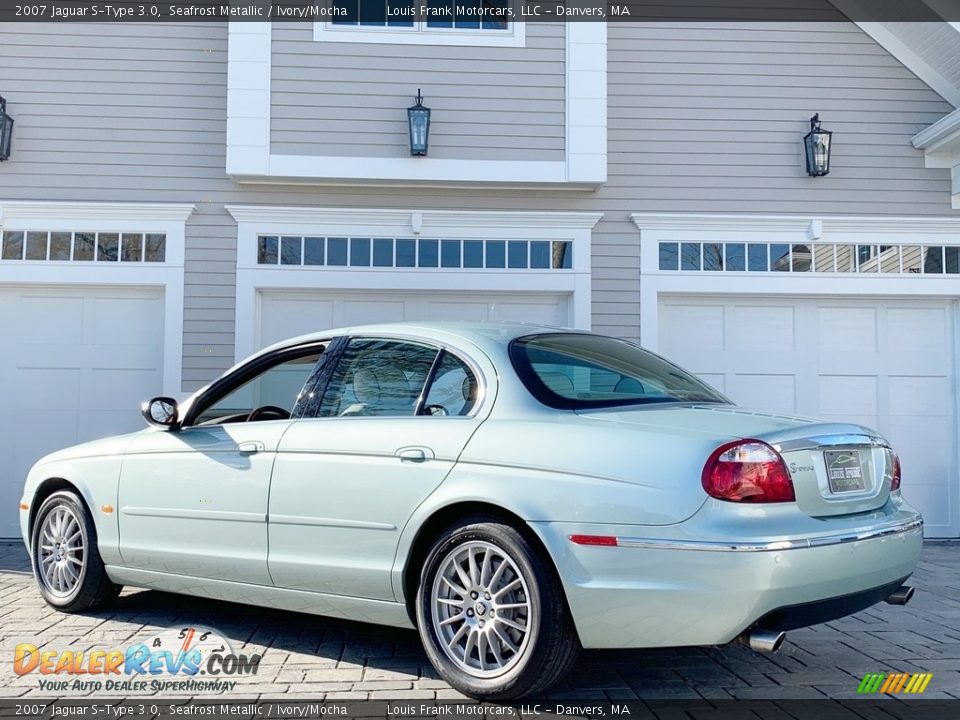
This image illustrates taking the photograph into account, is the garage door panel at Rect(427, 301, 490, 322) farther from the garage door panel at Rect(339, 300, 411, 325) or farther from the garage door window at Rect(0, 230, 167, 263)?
the garage door window at Rect(0, 230, 167, 263)

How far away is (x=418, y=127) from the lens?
298 inches

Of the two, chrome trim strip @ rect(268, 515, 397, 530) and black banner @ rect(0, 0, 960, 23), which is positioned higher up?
black banner @ rect(0, 0, 960, 23)

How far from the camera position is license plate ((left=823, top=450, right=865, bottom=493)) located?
3430 mm

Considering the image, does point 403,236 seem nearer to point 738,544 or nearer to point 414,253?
point 414,253

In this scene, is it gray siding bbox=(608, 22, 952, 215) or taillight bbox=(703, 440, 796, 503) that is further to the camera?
gray siding bbox=(608, 22, 952, 215)

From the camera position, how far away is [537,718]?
11.0ft

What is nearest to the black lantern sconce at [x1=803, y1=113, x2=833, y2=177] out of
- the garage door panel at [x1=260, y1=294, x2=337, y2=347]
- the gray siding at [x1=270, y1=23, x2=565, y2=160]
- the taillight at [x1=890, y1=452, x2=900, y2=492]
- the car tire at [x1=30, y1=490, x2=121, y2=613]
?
the gray siding at [x1=270, y1=23, x2=565, y2=160]

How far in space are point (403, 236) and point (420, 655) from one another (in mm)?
4399

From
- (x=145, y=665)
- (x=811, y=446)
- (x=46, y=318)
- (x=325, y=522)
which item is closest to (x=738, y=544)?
(x=811, y=446)

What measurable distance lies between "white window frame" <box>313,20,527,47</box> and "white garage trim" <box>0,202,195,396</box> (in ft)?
6.16

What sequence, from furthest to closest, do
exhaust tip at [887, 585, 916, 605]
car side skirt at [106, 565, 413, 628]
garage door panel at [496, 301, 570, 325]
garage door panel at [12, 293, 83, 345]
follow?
garage door panel at [496, 301, 570, 325]
garage door panel at [12, 293, 83, 345]
car side skirt at [106, 565, 413, 628]
exhaust tip at [887, 585, 916, 605]

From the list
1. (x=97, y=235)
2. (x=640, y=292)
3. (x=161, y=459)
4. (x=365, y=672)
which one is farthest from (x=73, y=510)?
(x=640, y=292)

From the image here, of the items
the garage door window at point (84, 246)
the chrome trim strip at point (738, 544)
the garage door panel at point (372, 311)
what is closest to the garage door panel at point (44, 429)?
the garage door window at point (84, 246)

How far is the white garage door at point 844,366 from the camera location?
819 centimetres
